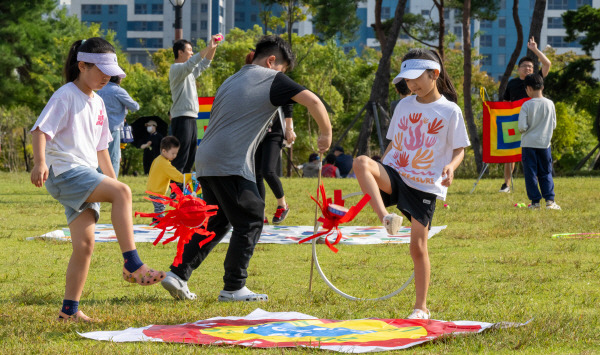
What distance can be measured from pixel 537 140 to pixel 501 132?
10.0ft

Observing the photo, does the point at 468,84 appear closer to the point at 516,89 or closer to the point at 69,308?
the point at 516,89

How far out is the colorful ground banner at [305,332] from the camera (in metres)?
3.93

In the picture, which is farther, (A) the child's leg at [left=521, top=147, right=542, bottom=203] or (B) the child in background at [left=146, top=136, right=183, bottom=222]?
(A) the child's leg at [left=521, top=147, right=542, bottom=203]

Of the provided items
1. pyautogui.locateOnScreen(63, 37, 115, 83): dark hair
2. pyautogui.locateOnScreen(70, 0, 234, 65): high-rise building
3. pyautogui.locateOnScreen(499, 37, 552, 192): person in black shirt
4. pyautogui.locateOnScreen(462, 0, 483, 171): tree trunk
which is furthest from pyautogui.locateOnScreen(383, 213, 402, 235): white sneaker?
pyautogui.locateOnScreen(70, 0, 234, 65): high-rise building

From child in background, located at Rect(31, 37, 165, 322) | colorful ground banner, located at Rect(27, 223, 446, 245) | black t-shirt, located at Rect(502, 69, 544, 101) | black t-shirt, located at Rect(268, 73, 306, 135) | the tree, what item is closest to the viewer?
child in background, located at Rect(31, 37, 165, 322)

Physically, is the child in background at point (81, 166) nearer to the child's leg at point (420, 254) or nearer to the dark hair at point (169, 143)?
the child's leg at point (420, 254)

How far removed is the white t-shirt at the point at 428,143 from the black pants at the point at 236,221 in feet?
2.85

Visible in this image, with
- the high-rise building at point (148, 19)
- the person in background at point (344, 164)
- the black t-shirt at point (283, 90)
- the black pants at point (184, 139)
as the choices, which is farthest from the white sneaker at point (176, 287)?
the high-rise building at point (148, 19)

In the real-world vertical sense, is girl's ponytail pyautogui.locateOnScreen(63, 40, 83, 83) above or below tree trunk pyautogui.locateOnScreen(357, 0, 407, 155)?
above

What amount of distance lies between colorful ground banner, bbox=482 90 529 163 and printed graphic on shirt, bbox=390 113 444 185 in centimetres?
989

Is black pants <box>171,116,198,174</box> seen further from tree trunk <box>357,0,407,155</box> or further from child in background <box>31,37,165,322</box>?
tree trunk <box>357,0,407,155</box>

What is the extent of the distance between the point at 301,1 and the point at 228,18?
9477cm

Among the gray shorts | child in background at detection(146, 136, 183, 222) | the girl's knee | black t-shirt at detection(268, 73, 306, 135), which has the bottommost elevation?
child in background at detection(146, 136, 183, 222)

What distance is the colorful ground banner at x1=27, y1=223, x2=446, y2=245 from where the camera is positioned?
8.30 m
